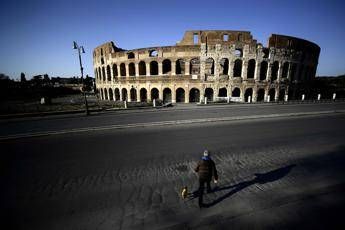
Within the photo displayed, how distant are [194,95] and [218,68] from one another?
573 cm

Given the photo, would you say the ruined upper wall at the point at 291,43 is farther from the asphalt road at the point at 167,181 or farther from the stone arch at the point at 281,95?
the asphalt road at the point at 167,181

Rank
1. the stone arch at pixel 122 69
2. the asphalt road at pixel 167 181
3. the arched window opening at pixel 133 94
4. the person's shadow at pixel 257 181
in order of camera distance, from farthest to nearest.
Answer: the stone arch at pixel 122 69, the arched window opening at pixel 133 94, the person's shadow at pixel 257 181, the asphalt road at pixel 167 181

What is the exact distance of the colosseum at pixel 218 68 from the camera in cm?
2686

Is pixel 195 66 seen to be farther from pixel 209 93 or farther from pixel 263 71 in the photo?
pixel 263 71

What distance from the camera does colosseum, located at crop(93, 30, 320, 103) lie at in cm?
2686

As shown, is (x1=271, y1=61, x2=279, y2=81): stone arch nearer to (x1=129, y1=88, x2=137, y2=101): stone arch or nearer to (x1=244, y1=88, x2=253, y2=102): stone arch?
(x1=244, y1=88, x2=253, y2=102): stone arch

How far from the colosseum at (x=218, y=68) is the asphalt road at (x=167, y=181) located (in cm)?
1795

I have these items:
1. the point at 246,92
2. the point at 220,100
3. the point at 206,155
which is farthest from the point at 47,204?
the point at 246,92

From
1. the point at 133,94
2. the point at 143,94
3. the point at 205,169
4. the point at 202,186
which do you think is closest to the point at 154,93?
the point at 143,94

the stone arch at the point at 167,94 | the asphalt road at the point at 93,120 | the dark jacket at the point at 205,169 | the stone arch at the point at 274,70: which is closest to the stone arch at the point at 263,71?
the stone arch at the point at 274,70

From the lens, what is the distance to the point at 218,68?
27.1 m

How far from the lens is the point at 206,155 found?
4.64m

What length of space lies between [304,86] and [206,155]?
1502 inches

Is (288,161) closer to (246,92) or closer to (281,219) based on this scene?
(281,219)
